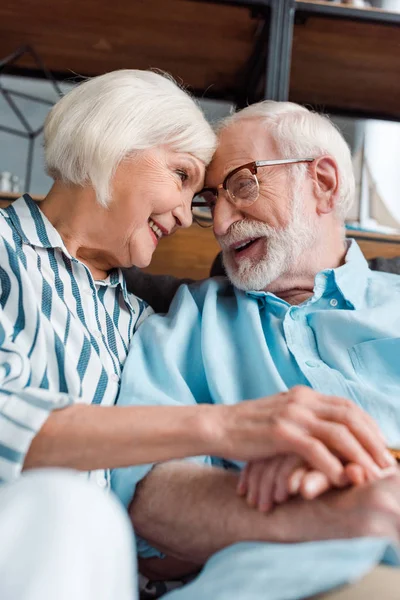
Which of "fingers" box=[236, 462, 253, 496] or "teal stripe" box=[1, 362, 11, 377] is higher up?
"teal stripe" box=[1, 362, 11, 377]

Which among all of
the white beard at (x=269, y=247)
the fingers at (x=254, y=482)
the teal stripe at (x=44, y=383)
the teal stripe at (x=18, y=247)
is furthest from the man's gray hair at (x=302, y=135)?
the fingers at (x=254, y=482)

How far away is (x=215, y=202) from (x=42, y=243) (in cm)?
51

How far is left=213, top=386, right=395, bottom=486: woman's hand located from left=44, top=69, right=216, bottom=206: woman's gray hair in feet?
2.15

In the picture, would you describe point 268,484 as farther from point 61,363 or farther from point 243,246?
point 243,246

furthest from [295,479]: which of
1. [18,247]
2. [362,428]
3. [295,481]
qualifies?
[18,247]

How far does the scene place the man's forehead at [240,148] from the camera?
1593 millimetres

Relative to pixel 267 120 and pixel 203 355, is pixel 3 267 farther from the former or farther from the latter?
pixel 267 120

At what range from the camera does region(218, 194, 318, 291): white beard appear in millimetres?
1517

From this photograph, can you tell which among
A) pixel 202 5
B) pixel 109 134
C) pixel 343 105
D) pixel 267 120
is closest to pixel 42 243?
pixel 109 134

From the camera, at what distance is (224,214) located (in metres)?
1.58

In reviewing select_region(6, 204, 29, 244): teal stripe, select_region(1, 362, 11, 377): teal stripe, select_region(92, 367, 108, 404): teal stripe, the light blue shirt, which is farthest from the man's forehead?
select_region(1, 362, 11, 377): teal stripe

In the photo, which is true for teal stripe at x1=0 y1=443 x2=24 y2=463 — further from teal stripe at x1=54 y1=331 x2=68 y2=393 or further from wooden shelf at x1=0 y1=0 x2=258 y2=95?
wooden shelf at x1=0 y1=0 x2=258 y2=95

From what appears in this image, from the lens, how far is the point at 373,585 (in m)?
0.68

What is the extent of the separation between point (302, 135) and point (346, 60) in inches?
27.7
